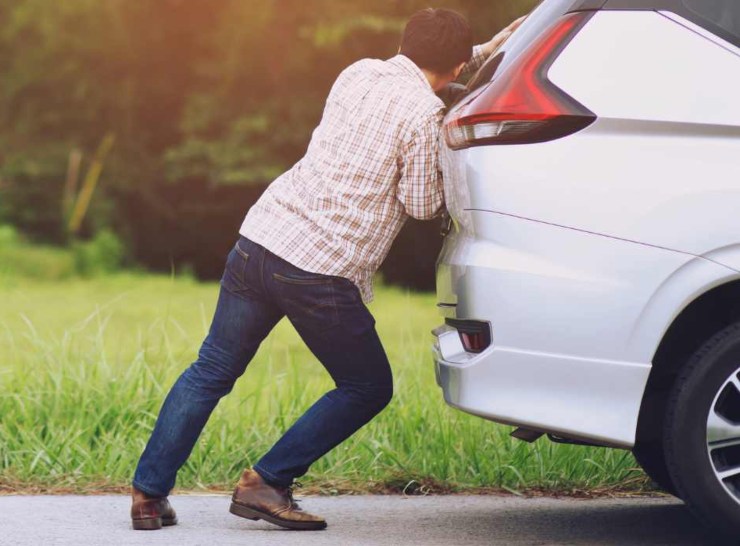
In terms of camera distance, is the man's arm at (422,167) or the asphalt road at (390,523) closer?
the man's arm at (422,167)

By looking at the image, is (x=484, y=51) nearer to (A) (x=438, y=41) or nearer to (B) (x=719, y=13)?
(A) (x=438, y=41)

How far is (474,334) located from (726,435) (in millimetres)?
729

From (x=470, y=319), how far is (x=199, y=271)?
18.2 m

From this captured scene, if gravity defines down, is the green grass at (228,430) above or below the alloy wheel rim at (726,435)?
below

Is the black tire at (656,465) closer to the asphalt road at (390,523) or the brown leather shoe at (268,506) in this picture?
the asphalt road at (390,523)

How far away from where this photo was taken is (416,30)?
13.6 ft

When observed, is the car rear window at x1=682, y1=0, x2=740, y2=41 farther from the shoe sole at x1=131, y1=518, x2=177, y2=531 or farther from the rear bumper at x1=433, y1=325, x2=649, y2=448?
the shoe sole at x1=131, y1=518, x2=177, y2=531

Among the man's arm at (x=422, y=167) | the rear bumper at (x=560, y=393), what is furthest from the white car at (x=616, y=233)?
the man's arm at (x=422, y=167)

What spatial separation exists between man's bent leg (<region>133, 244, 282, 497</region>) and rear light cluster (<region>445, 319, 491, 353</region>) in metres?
0.77

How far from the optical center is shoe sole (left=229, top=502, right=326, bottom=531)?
4.24 meters

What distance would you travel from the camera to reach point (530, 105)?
3580mm

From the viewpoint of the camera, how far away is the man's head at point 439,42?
412 cm

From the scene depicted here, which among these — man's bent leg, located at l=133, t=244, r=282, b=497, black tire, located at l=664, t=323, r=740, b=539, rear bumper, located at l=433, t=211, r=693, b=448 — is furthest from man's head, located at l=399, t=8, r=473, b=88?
black tire, located at l=664, t=323, r=740, b=539

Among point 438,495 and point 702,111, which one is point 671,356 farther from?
point 438,495
